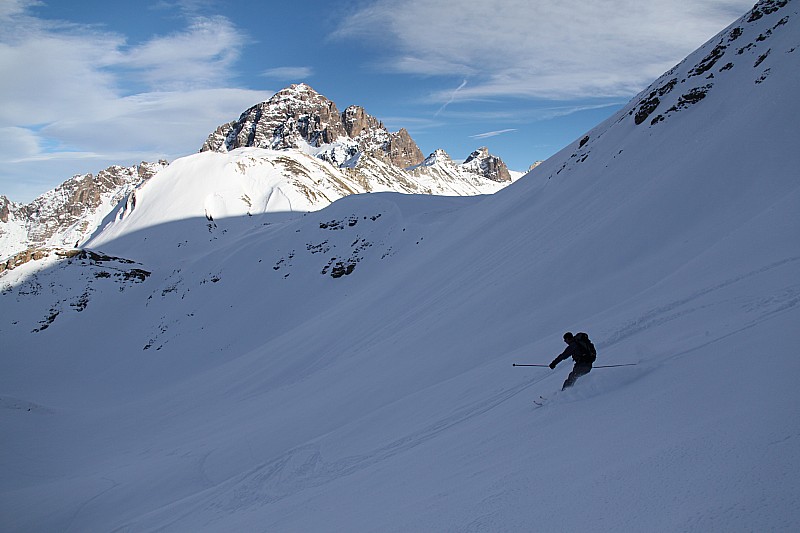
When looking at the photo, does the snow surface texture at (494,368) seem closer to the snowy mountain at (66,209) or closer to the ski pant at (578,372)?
the ski pant at (578,372)

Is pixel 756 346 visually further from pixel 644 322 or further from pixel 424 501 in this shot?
pixel 424 501

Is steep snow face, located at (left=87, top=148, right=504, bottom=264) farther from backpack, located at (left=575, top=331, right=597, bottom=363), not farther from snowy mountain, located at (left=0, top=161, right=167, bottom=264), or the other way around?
snowy mountain, located at (left=0, top=161, right=167, bottom=264)

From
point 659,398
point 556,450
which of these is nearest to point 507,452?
point 556,450

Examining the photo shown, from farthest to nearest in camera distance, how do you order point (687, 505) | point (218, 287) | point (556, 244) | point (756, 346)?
point (218, 287) < point (556, 244) < point (756, 346) < point (687, 505)

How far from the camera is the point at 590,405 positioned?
6082mm

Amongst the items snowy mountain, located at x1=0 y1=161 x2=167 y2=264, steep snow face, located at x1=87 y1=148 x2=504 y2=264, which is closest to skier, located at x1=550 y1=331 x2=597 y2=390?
steep snow face, located at x1=87 y1=148 x2=504 y2=264

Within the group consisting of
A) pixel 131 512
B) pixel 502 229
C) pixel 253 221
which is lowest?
pixel 131 512

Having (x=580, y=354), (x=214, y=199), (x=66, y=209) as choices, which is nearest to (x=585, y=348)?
(x=580, y=354)

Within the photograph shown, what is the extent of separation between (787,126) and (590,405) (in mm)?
13180

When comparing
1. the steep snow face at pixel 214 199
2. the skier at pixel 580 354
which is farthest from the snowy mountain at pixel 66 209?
the skier at pixel 580 354

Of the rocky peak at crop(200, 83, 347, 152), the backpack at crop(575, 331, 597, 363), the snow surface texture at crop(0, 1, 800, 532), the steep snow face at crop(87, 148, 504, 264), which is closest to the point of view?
the snow surface texture at crop(0, 1, 800, 532)

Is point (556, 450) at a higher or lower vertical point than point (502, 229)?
lower

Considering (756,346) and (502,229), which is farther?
(502,229)

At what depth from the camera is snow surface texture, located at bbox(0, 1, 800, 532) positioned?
4234mm
